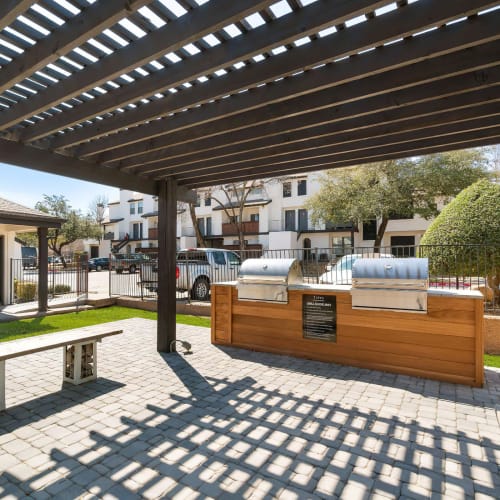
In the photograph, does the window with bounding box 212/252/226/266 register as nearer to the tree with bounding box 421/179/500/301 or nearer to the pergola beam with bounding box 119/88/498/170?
the tree with bounding box 421/179/500/301

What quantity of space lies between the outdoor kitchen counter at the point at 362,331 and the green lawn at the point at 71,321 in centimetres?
226

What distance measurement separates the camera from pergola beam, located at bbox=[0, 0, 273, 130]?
1.99 meters

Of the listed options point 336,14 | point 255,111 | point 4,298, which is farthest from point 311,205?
point 336,14

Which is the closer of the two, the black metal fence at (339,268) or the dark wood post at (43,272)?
the black metal fence at (339,268)

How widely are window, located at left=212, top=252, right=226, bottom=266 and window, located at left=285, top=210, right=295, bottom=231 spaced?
61.4 ft

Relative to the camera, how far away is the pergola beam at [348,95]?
2498 millimetres

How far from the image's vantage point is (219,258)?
466 inches

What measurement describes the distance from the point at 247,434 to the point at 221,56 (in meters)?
3.18

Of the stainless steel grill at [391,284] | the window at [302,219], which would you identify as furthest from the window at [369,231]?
the stainless steel grill at [391,284]

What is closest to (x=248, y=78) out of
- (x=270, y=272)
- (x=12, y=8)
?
(x=12, y=8)

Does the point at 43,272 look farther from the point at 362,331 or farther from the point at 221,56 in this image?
the point at 221,56

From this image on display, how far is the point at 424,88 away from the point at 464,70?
0.46 m

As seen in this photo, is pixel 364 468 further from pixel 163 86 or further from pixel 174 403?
pixel 163 86

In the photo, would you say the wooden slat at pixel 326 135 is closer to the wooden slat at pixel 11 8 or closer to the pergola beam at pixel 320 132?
the pergola beam at pixel 320 132
